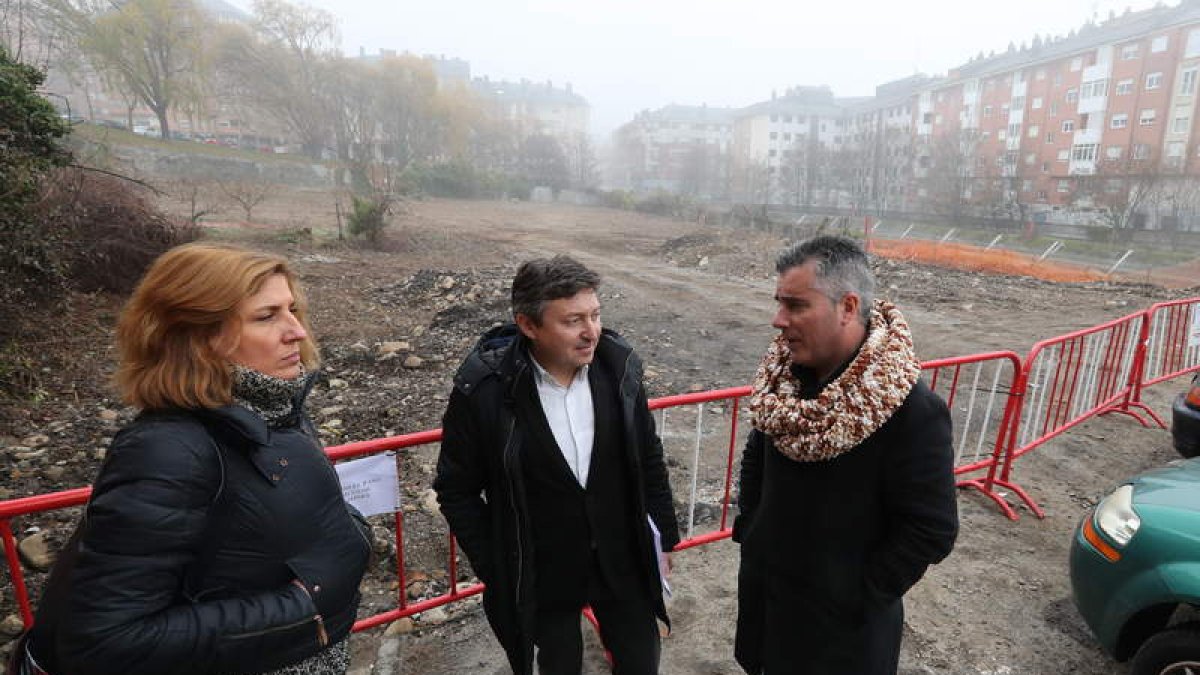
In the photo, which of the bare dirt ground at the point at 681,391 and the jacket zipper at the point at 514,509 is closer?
the jacket zipper at the point at 514,509

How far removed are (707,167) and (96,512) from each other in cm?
7681

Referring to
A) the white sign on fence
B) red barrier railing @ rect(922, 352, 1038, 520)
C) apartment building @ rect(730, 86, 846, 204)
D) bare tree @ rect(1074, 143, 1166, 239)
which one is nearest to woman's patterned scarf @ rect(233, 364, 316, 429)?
the white sign on fence

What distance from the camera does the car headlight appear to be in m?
2.49

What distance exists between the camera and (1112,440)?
17.9 ft

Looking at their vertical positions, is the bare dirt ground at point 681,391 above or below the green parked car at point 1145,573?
below

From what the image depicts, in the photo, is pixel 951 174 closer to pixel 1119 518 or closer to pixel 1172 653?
pixel 1119 518

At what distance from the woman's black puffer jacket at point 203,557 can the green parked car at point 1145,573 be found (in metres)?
2.85

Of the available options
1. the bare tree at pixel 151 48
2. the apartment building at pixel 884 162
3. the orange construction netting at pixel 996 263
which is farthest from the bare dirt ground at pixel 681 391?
the apartment building at pixel 884 162

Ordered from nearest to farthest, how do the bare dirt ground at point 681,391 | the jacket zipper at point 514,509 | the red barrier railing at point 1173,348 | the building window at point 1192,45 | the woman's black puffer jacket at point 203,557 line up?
the woman's black puffer jacket at point 203,557, the jacket zipper at point 514,509, the bare dirt ground at point 681,391, the red barrier railing at point 1173,348, the building window at point 1192,45

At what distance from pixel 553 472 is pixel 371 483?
3.45 feet

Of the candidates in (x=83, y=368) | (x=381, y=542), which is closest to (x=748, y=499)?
(x=381, y=542)

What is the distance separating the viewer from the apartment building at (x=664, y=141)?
291 ft

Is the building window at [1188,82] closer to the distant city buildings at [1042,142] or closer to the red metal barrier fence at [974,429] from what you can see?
the distant city buildings at [1042,142]

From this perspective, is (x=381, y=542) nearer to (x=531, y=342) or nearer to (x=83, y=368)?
(x=531, y=342)
